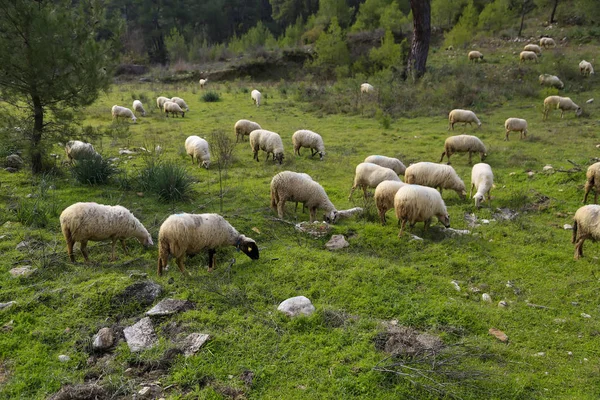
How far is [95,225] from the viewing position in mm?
6426

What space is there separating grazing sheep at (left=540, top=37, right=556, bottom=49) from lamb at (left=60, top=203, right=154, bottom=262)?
33261 mm

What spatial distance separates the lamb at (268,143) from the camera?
493 inches

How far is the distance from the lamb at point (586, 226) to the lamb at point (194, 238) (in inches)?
218

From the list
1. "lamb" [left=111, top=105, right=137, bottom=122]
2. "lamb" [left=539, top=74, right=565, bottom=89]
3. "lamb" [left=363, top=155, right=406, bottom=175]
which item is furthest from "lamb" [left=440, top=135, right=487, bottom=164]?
"lamb" [left=111, top=105, right=137, bottom=122]

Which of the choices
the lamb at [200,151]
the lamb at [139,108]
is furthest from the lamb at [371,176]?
the lamb at [139,108]

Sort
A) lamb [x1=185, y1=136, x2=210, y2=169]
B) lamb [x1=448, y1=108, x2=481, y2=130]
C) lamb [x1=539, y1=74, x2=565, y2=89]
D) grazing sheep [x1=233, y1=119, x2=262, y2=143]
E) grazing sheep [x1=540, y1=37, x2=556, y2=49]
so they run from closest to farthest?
lamb [x1=185, y1=136, x2=210, y2=169], grazing sheep [x1=233, y1=119, x2=262, y2=143], lamb [x1=448, y1=108, x2=481, y2=130], lamb [x1=539, y1=74, x2=565, y2=89], grazing sheep [x1=540, y1=37, x2=556, y2=49]

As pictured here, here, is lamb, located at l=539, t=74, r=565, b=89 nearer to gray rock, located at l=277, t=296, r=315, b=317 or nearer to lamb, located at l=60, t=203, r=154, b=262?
gray rock, located at l=277, t=296, r=315, b=317

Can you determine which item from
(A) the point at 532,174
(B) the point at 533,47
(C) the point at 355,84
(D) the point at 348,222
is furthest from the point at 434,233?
(B) the point at 533,47

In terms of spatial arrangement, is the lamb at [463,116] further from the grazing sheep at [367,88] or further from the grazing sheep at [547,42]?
the grazing sheep at [547,42]

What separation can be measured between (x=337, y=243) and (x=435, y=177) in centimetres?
363

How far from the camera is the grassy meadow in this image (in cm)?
423

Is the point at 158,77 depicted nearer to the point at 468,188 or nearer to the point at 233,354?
the point at 468,188

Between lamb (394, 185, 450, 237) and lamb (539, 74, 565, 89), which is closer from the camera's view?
lamb (394, 185, 450, 237)

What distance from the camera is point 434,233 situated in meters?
8.06
